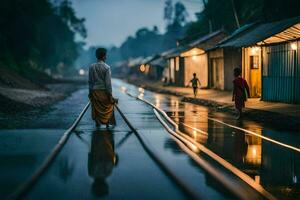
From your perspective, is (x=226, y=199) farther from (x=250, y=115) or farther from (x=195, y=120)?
(x=250, y=115)

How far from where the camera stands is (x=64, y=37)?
319ft

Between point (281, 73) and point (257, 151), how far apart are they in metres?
14.3

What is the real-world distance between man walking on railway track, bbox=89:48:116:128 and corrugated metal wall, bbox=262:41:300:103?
1133 cm

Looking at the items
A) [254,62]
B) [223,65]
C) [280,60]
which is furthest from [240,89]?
[223,65]

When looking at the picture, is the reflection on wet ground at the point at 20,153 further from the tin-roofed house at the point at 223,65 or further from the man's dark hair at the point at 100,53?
the tin-roofed house at the point at 223,65

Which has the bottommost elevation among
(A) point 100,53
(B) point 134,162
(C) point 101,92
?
(B) point 134,162

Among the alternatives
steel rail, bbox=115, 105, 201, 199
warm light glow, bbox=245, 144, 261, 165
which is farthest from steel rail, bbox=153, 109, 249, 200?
warm light glow, bbox=245, 144, 261, 165

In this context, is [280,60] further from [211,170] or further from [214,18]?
[214,18]

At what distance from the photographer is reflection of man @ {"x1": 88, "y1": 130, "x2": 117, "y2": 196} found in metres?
6.81

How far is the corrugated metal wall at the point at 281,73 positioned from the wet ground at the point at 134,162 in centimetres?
841

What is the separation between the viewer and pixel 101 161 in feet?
29.2

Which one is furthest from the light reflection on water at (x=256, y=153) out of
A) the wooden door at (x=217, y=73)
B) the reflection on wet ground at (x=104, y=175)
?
the wooden door at (x=217, y=73)

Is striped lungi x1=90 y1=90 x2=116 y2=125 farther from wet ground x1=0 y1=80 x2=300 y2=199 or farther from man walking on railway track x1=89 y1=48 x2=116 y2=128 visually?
wet ground x1=0 y1=80 x2=300 y2=199

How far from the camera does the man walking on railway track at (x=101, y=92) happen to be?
14.2 metres
